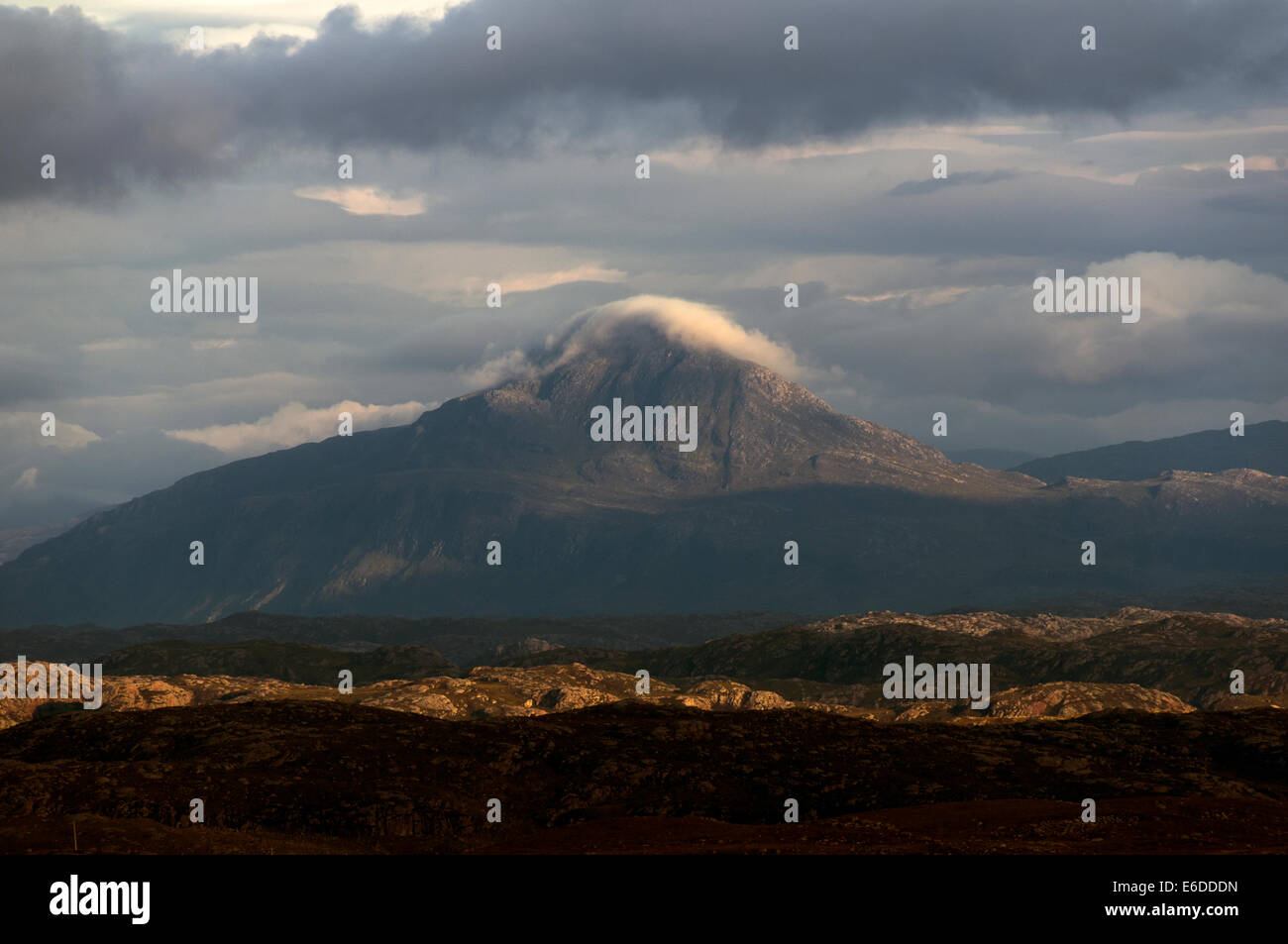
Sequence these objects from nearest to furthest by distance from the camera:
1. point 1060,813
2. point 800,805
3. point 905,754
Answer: point 1060,813 → point 800,805 → point 905,754

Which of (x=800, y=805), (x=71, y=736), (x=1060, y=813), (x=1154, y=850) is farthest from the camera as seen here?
(x=71, y=736)

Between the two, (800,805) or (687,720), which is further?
(687,720)

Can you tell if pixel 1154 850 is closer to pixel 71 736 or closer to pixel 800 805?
pixel 800 805
